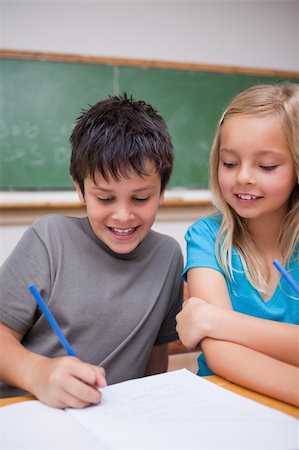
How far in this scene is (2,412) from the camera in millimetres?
717

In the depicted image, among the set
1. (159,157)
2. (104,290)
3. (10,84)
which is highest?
(10,84)

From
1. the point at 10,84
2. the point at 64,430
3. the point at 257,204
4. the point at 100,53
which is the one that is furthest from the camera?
the point at 100,53

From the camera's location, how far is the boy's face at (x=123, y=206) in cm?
104

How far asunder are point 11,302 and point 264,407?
0.53m

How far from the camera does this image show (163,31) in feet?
11.5

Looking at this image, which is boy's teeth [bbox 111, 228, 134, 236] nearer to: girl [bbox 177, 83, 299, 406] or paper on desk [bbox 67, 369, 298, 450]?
girl [bbox 177, 83, 299, 406]

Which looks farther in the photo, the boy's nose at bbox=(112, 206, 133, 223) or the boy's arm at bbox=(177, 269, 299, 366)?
the boy's nose at bbox=(112, 206, 133, 223)

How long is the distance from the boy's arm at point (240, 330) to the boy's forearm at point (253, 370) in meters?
0.02

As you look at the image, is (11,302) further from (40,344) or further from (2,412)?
(2,412)

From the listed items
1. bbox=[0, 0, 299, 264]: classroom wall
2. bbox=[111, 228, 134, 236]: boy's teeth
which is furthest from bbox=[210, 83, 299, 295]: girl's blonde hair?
bbox=[0, 0, 299, 264]: classroom wall

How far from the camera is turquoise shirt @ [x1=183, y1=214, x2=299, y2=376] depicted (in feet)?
3.73

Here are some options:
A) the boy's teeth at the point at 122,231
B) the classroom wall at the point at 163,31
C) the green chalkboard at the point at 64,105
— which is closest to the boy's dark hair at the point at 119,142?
the boy's teeth at the point at 122,231

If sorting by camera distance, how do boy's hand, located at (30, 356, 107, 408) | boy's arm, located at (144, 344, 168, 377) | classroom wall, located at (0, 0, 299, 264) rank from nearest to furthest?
1. boy's hand, located at (30, 356, 107, 408)
2. boy's arm, located at (144, 344, 168, 377)
3. classroom wall, located at (0, 0, 299, 264)

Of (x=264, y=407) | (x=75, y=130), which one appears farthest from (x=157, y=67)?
(x=264, y=407)
